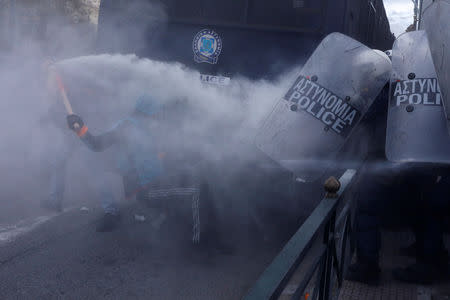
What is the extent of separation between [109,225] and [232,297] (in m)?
1.67

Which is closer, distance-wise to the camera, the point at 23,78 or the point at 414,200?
the point at 414,200

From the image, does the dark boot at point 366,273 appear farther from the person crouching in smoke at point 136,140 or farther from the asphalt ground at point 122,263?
the person crouching in smoke at point 136,140

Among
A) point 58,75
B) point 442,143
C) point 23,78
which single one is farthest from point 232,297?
point 23,78

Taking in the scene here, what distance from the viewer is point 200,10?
4762 mm

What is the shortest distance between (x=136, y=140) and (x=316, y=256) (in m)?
2.63

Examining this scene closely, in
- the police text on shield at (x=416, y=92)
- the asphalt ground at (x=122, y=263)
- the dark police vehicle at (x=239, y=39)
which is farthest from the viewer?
the dark police vehicle at (x=239, y=39)

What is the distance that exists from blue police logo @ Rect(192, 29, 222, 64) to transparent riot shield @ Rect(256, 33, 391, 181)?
4.75ft

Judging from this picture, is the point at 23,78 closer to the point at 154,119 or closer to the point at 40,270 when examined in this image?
the point at 154,119

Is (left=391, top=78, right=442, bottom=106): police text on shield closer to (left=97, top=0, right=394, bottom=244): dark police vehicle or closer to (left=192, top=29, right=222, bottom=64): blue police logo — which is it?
(left=97, top=0, right=394, bottom=244): dark police vehicle

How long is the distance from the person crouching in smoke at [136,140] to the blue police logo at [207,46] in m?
0.87

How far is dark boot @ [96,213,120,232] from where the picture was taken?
4410mm

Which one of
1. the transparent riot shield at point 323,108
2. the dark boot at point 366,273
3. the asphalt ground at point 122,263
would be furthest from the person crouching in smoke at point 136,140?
the dark boot at point 366,273

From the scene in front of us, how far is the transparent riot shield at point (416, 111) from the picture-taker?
2.88m

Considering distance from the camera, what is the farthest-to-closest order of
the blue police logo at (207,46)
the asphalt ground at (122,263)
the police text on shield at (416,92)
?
the blue police logo at (207,46), the asphalt ground at (122,263), the police text on shield at (416,92)
